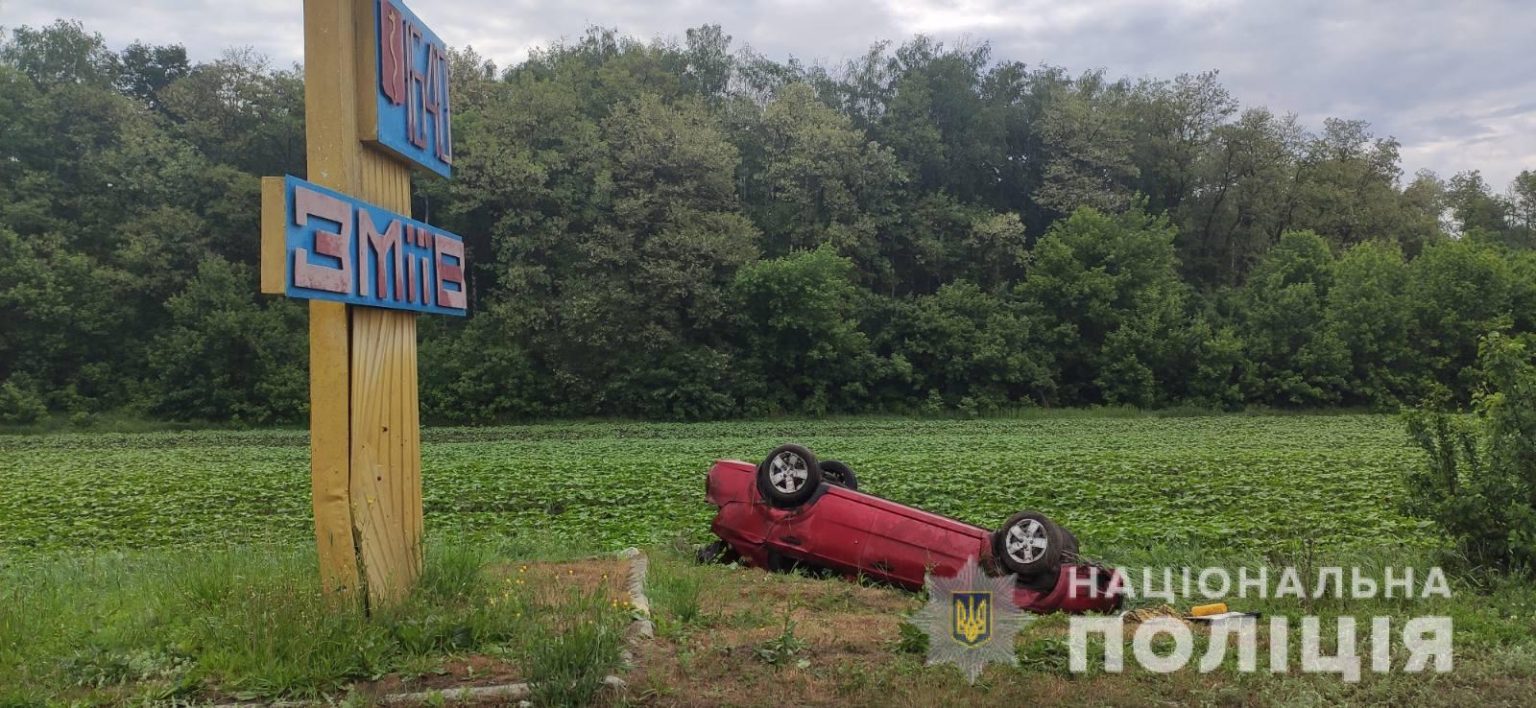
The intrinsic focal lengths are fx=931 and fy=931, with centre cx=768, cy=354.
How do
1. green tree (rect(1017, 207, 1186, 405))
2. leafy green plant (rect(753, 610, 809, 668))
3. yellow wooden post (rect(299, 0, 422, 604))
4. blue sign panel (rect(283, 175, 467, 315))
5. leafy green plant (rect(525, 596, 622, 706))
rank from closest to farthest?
1. leafy green plant (rect(525, 596, 622, 706))
2. blue sign panel (rect(283, 175, 467, 315))
3. leafy green plant (rect(753, 610, 809, 668))
4. yellow wooden post (rect(299, 0, 422, 604))
5. green tree (rect(1017, 207, 1186, 405))

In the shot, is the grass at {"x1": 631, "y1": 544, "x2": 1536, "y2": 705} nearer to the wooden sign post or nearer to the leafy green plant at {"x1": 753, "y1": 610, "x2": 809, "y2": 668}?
the leafy green plant at {"x1": 753, "y1": 610, "x2": 809, "y2": 668}

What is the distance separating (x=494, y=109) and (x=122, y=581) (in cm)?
3659

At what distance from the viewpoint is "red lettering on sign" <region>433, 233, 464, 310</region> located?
5746 millimetres

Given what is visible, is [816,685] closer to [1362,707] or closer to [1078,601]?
[1362,707]

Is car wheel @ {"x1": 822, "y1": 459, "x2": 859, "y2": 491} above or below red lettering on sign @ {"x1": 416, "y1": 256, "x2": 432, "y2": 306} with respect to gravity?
below

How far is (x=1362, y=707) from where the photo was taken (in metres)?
4.10

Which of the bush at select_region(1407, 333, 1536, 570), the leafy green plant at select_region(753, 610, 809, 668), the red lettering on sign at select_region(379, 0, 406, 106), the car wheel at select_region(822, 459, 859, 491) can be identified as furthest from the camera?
the car wheel at select_region(822, 459, 859, 491)

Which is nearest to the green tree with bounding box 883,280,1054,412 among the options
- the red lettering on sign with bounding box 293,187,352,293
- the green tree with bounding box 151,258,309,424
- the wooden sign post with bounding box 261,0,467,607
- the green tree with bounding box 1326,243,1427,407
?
the green tree with bounding box 1326,243,1427,407

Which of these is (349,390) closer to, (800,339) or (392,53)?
(392,53)

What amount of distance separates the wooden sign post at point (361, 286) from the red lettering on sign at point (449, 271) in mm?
253

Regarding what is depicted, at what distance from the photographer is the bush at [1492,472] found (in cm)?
643

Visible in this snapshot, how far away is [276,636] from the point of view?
13.6ft

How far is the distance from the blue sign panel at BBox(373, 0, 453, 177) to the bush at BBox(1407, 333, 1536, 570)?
7.21 meters

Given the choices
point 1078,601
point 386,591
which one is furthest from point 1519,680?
point 386,591
